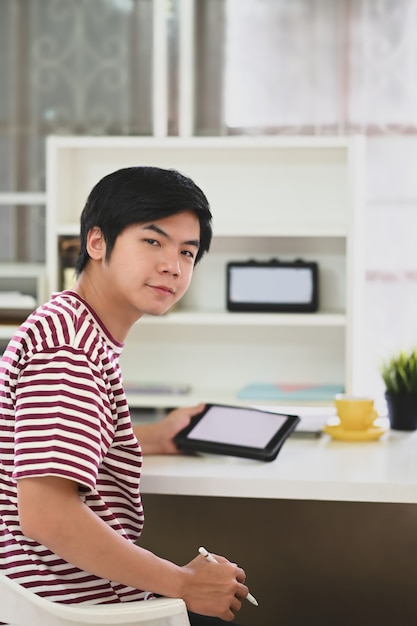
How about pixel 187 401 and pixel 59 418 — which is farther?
pixel 187 401

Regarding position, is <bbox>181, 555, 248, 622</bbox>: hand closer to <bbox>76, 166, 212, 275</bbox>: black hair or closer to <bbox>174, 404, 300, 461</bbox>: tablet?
<bbox>174, 404, 300, 461</bbox>: tablet

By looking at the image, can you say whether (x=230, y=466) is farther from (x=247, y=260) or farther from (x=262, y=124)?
(x=262, y=124)

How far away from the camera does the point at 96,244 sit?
1433 mm

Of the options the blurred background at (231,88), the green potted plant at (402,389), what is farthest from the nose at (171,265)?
the blurred background at (231,88)

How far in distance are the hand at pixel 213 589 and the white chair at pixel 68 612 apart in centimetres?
8

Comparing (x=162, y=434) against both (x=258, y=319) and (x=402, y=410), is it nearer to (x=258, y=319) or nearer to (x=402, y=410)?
(x=402, y=410)

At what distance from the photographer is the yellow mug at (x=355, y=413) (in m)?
→ 1.88

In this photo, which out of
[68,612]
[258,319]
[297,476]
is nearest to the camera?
[68,612]

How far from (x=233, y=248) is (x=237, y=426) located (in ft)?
7.23

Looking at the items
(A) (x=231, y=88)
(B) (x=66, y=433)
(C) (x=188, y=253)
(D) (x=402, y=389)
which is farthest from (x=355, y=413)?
(A) (x=231, y=88)

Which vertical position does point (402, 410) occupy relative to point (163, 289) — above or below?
below

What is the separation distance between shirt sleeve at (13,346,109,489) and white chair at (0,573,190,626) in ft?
0.48

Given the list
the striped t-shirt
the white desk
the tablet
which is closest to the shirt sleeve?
the striped t-shirt

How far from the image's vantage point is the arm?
1.20m
